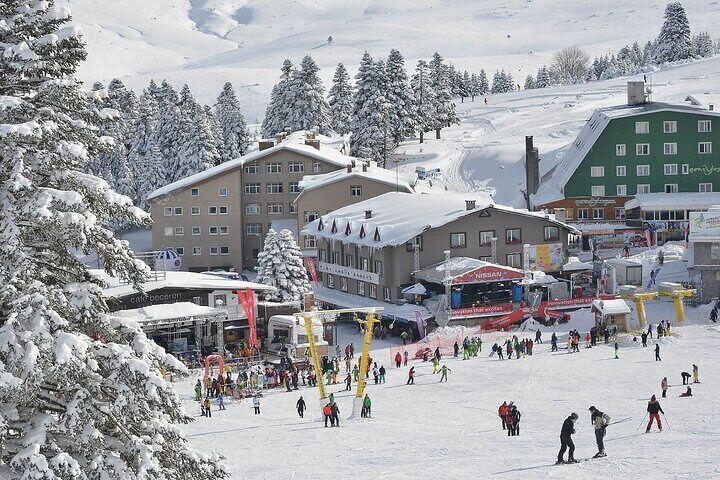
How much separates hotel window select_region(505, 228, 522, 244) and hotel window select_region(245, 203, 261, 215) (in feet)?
84.0

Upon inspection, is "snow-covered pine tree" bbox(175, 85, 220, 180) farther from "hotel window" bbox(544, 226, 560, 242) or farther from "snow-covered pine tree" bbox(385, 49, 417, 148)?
"hotel window" bbox(544, 226, 560, 242)

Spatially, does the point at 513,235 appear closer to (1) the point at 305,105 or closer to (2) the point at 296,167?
(2) the point at 296,167

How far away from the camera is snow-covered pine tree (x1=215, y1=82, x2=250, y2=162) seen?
348ft

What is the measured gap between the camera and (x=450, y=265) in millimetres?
59438

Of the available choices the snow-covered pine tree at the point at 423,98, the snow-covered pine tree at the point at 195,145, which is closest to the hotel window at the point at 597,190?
the snow-covered pine tree at the point at 195,145

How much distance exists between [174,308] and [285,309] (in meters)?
7.70

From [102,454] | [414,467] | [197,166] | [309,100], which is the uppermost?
[309,100]

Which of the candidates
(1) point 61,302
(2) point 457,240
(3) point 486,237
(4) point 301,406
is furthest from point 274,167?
(1) point 61,302

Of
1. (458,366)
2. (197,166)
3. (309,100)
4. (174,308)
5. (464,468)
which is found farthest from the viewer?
(309,100)

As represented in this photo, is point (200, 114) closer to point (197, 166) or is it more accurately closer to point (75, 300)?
point (197, 166)

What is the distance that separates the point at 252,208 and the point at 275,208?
5.44ft

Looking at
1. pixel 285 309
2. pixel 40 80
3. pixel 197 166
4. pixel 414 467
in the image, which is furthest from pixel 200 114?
pixel 40 80

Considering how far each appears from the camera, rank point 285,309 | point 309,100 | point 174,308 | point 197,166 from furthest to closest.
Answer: point 309,100, point 197,166, point 285,309, point 174,308

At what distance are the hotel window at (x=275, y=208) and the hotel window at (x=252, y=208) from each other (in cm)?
78
